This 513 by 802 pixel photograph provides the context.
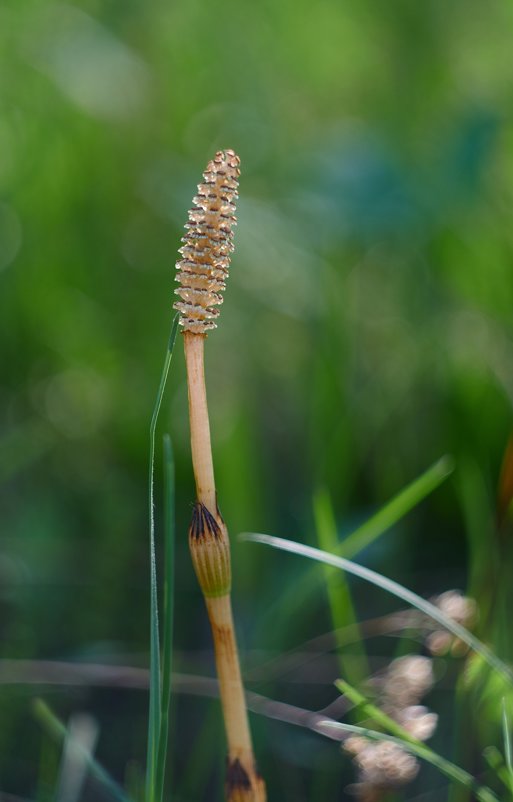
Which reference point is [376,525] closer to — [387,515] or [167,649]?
[387,515]

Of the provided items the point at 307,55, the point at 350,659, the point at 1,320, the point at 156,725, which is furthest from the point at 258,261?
the point at 156,725

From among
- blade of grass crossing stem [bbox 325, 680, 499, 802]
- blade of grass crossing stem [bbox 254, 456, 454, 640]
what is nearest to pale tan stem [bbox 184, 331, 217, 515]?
blade of grass crossing stem [bbox 325, 680, 499, 802]

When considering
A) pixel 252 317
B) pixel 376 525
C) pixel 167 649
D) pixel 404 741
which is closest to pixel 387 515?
pixel 376 525

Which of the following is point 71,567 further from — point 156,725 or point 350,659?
point 156,725

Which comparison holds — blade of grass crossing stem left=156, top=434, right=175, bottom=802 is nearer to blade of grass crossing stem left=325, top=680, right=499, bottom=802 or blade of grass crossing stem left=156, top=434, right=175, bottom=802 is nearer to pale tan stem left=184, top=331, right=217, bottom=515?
pale tan stem left=184, top=331, right=217, bottom=515

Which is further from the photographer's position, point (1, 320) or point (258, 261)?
point (258, 261)

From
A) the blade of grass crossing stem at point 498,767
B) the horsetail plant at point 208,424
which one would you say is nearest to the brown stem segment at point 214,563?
the horsetail plant at point 208,424
